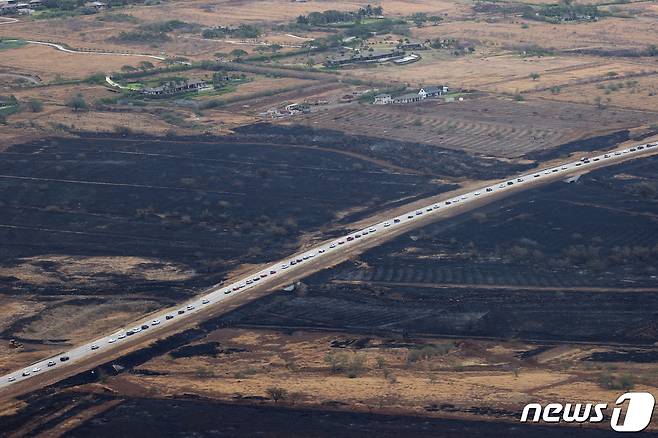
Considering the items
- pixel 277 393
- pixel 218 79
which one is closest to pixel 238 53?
pixel 218 79

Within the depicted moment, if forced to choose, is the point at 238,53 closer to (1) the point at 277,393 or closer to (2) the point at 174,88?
(2) the point at 174,88

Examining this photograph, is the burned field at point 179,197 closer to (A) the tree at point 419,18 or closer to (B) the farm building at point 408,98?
(B) the farm building at point 408,98

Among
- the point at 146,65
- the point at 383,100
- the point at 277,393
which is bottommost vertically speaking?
the point at 277,393

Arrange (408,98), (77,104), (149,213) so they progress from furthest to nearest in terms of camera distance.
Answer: (408,98)
(77,104)
(149,213)

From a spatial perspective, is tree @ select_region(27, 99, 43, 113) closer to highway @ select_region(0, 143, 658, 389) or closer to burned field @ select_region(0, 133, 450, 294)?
burned field @ select_region(0, 133, 450, 294)

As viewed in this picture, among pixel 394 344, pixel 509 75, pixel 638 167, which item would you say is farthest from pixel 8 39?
pixel 394 344

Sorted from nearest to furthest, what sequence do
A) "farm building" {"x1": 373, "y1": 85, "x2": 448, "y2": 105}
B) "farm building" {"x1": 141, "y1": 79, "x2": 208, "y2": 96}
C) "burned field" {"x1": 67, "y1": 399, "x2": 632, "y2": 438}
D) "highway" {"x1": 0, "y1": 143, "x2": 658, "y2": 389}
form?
"burned field" {"x1": 67, "y1": 399, "x2": 632, "y2": 438}
"highway" {"x1": 0, "y1": 143, "x2": 658, "y2": 389}
"farm building" {"x1": 373, "y1": 85, "x2": 448, "y2": 105}
"farm building" {"x1": 141, "y1": 79, "x2": 208, "y2": 96}

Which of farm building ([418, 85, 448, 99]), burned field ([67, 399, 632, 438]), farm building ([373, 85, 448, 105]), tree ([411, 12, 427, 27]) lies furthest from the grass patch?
burned field ([67, 399, 632, 438])

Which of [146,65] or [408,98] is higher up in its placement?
[146,65]
